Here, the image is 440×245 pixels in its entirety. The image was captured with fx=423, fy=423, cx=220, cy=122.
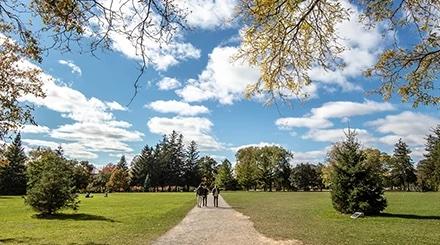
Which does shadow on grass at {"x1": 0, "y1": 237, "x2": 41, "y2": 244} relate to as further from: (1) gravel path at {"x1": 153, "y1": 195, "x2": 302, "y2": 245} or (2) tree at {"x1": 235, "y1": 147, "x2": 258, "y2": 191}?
(2) tree at {"x1": 235, "y1": 147, "x2": 258, "y2": 191}

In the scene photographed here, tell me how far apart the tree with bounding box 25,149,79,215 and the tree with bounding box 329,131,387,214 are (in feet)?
58.2

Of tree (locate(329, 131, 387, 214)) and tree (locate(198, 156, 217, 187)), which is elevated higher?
tree (locate(198, 156, 217, 187))

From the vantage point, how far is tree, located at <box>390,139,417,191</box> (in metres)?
118

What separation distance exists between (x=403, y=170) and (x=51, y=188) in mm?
110651

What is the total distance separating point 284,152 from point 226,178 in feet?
62.1

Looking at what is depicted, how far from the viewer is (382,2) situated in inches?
326

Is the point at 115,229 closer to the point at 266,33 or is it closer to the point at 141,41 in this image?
the point at 266,33

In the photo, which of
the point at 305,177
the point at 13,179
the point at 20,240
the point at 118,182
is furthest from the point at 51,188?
the point at 305,177

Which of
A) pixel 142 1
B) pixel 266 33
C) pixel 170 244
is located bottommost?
pixel 170 244

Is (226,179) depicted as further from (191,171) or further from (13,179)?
(13,179)

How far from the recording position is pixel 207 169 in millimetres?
139875

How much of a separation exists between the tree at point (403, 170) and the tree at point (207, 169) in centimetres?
5344

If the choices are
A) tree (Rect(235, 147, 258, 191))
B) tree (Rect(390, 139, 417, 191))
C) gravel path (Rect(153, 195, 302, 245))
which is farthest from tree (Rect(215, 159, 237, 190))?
gravel path (Rect(153, 195, 302, 245))

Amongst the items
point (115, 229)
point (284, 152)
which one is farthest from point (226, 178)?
point (115, 229)
